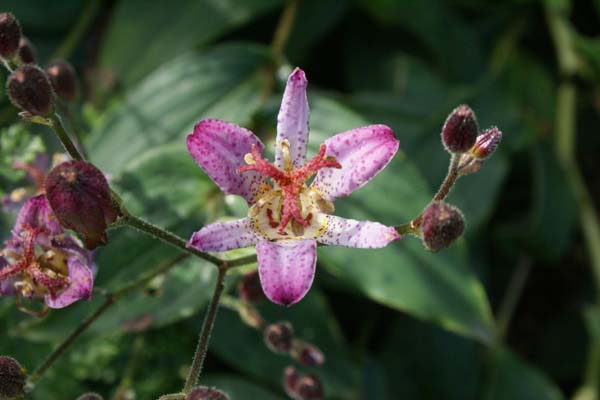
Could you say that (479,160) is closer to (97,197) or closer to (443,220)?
(443,220)

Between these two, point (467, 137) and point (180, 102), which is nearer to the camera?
point (467, 137)

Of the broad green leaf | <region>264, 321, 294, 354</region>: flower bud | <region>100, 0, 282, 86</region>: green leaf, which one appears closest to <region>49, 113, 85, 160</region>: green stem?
<region>264, 321, 294, 354</region>: flower bud

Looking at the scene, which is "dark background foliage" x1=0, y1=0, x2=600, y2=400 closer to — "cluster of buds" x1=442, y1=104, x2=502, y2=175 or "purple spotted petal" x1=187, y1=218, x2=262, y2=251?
"purple spotted petal" x1=187, y1=218, x2=262, y2=251

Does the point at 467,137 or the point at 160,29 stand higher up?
the point at 467,137

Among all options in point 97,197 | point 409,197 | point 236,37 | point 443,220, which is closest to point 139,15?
point 236,37

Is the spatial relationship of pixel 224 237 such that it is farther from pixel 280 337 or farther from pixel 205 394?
pixel 280 337

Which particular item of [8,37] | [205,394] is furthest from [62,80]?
[205,394]
